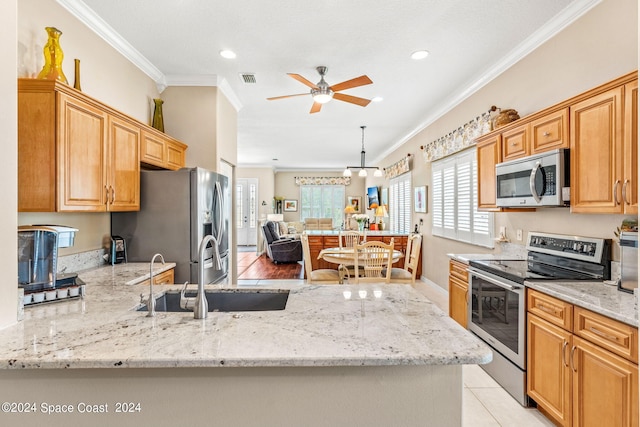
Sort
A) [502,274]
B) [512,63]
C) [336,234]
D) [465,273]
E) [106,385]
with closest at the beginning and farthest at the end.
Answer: [106,385]
[502,274]
[465,273]
[512,63]
[336,234]

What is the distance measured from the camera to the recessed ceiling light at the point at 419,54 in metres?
3.21

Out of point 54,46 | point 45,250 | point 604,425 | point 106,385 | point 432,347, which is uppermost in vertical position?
point 54,46

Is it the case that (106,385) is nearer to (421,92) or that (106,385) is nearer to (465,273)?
(465,273)

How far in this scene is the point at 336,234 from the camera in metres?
6.52

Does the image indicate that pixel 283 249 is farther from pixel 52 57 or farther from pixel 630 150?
pixel 630 150

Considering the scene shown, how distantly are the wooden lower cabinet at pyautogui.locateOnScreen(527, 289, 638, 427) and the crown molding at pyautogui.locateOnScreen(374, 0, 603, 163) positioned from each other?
6.87 ft

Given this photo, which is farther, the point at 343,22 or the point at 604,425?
the point at 343,22

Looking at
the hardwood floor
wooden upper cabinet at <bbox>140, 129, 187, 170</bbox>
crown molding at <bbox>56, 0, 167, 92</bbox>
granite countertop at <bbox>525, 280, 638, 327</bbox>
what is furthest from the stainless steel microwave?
the hardwood floor

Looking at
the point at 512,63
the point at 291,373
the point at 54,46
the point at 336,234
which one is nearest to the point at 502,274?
the point at 291,373

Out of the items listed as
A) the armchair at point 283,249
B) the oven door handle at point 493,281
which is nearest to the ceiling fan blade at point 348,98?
the oven door handle at point 493,281

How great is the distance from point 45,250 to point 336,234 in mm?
5046

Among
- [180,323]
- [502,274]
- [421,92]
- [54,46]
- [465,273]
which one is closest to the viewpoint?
[180,323]

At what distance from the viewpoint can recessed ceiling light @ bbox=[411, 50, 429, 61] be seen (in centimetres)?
321

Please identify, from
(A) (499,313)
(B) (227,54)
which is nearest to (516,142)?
(A) (499,313)
